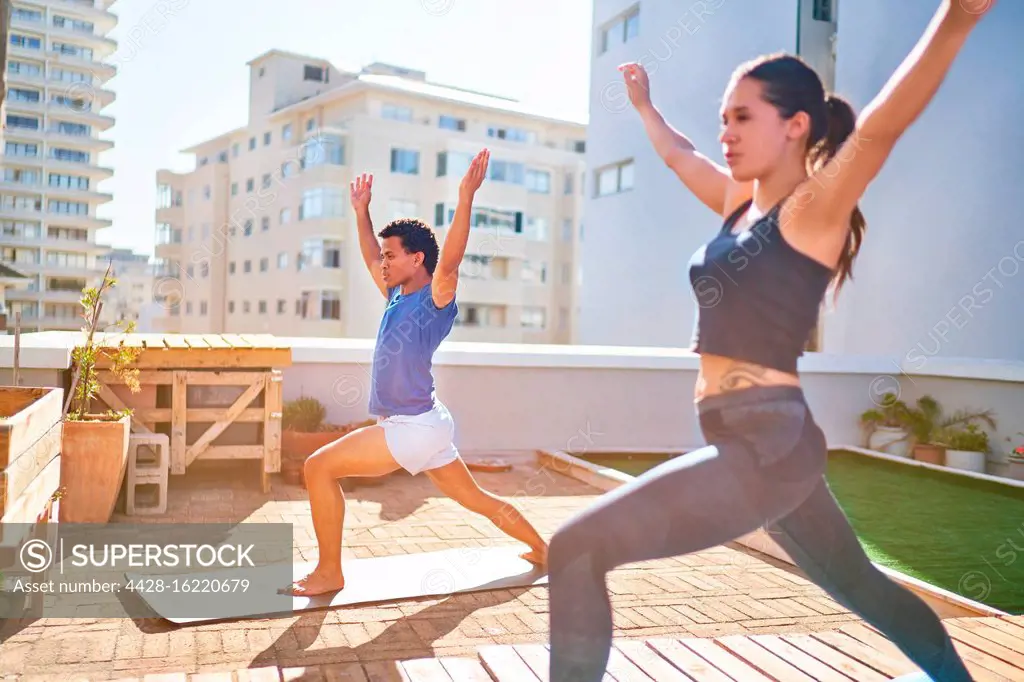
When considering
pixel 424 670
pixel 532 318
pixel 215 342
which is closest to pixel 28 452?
pixel 424 670

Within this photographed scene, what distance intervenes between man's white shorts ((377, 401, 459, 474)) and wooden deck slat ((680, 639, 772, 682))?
1.31 meters

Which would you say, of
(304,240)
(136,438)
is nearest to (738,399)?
(136,438)

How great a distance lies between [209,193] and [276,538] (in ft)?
165

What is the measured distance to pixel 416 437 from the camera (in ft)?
13.4

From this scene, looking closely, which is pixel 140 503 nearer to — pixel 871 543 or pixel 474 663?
pixel 474 663

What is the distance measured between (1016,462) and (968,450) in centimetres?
62

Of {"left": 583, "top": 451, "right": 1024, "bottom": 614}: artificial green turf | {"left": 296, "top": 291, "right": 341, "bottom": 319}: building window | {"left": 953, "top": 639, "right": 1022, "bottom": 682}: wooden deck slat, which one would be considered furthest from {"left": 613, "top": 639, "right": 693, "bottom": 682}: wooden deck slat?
{"left": 296, "top": 291, "right": 341, "bottom": 319}: building window

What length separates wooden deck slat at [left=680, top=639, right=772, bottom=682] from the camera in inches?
125

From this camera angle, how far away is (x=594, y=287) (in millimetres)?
19922

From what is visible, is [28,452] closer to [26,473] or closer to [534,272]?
[26,473]

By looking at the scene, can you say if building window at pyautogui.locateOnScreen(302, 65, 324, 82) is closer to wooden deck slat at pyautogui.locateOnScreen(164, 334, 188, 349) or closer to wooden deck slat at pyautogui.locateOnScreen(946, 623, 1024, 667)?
wooden deck slat at pyautogui.locateOnScreen(164, 334, 188, 349)

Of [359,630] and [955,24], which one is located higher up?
[955,24]

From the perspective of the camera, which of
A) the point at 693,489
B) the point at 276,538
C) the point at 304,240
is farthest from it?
the point at 304,240

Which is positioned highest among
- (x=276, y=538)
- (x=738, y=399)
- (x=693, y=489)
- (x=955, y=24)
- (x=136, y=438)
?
(x=955, y=24)
